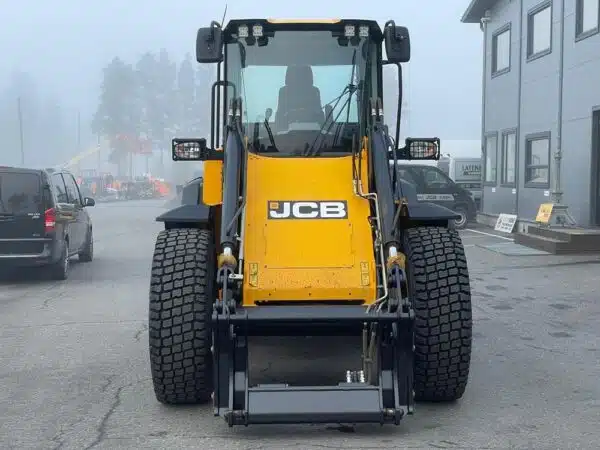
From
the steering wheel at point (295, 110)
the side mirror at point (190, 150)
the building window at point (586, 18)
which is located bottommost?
the side mirror at point (190, 150)

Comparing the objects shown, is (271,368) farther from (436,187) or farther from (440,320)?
(436,187)

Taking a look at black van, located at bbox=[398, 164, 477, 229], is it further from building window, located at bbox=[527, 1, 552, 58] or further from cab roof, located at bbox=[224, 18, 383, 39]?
cab roof, located at bbox=[224, 18, 383, 39]

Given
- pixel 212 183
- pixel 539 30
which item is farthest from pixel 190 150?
pixel 539 30

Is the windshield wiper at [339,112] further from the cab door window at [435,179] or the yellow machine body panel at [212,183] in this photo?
the cab door window at [435,179]

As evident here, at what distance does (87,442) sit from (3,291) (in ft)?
25.7

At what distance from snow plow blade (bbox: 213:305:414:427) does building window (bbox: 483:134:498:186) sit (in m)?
20.0

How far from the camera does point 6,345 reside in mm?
8727

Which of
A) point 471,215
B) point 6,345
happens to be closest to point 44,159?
point 471,215

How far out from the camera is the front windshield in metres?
6.95

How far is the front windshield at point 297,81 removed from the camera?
695cm

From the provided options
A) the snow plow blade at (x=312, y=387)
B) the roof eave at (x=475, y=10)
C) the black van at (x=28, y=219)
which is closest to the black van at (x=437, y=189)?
the roof eave at (x=475, y=10)

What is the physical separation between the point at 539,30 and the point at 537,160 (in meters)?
3.23

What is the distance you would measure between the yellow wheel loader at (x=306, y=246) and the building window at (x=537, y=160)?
46.9 ft

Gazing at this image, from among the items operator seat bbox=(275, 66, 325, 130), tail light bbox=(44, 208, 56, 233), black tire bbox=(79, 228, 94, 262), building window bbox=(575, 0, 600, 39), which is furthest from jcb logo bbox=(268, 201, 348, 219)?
building window bbox=(575, 0, 600, 39)
